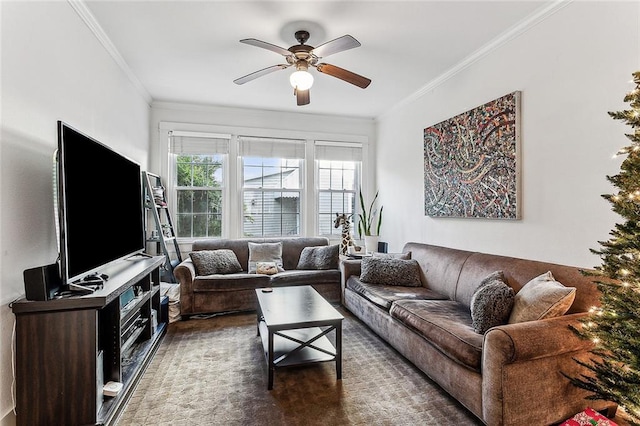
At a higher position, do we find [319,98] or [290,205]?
[319,98]

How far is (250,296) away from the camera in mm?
3914

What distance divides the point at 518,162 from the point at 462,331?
5.09 feet

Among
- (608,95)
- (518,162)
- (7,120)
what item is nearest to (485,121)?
(518,162)

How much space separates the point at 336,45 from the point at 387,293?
7.30 ft

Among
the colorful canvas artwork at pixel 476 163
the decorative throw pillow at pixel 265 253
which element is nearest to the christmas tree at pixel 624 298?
the colorful canvas artwork at pixel 476 163

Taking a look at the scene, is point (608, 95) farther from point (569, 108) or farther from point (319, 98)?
point (319, 98)

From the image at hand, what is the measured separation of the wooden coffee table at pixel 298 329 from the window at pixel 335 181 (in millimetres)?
2568

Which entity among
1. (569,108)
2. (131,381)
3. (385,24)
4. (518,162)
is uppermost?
(385,24)

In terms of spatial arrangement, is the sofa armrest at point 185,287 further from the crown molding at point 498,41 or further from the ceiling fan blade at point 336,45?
the crown molding at point 498,41

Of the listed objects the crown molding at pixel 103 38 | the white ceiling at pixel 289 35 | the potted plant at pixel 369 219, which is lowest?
the potted plant at pixel 369 219

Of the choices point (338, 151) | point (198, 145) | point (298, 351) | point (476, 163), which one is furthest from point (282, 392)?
point (338, 151)

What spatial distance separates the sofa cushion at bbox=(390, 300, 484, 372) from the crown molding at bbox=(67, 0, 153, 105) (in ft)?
11.0

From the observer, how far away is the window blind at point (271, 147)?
4971 mm

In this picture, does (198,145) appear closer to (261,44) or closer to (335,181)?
(335,181)
